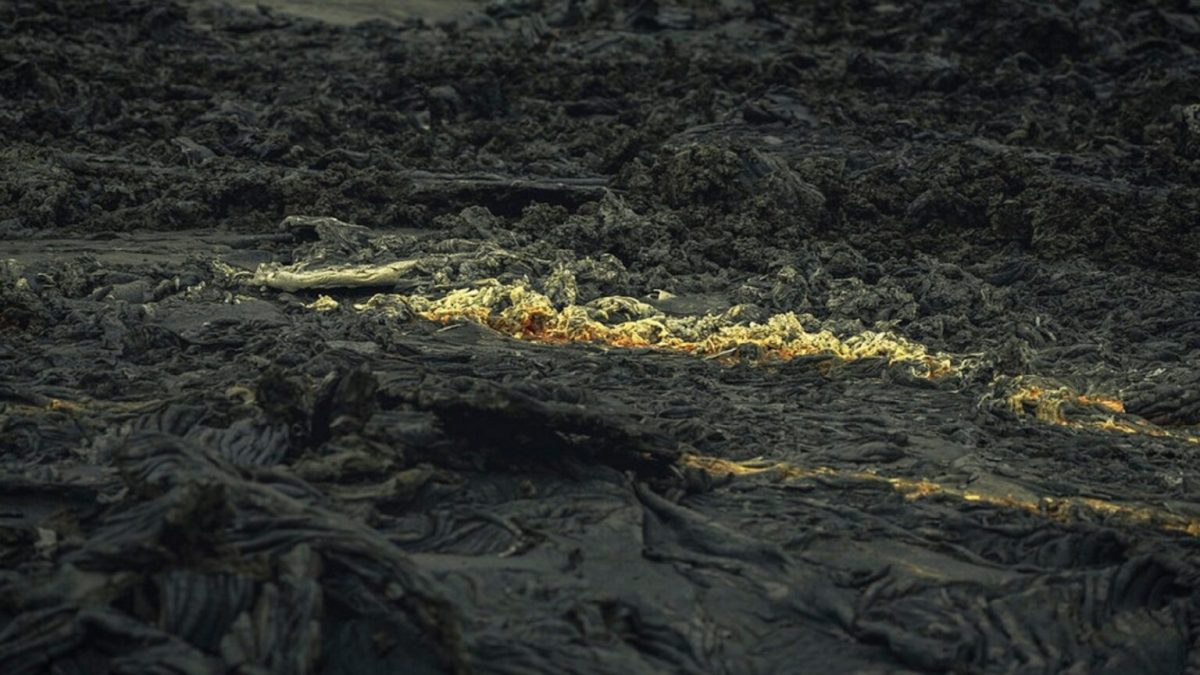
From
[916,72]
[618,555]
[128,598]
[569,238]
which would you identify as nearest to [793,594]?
[618,555]

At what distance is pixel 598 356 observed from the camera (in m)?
7.86

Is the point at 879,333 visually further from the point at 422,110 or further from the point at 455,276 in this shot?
the point at 422,110

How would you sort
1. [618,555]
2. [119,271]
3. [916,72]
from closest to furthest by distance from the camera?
[618,555] < [119,271] < [916,72]

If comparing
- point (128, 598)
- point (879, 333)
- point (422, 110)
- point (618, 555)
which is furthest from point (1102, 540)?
point (422, 110)

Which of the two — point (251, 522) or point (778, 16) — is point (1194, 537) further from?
point (778, 16)

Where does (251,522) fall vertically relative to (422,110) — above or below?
above

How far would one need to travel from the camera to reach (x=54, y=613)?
4.77 metres

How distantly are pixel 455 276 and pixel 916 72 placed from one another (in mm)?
6493

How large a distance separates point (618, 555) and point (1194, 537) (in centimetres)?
200

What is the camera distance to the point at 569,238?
991cm

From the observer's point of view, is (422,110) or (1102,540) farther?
(422,110)

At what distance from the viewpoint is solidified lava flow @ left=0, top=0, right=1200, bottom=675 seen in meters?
5.13

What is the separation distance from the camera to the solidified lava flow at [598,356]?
5.13 metres

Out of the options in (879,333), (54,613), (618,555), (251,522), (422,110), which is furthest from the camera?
(422,110)
